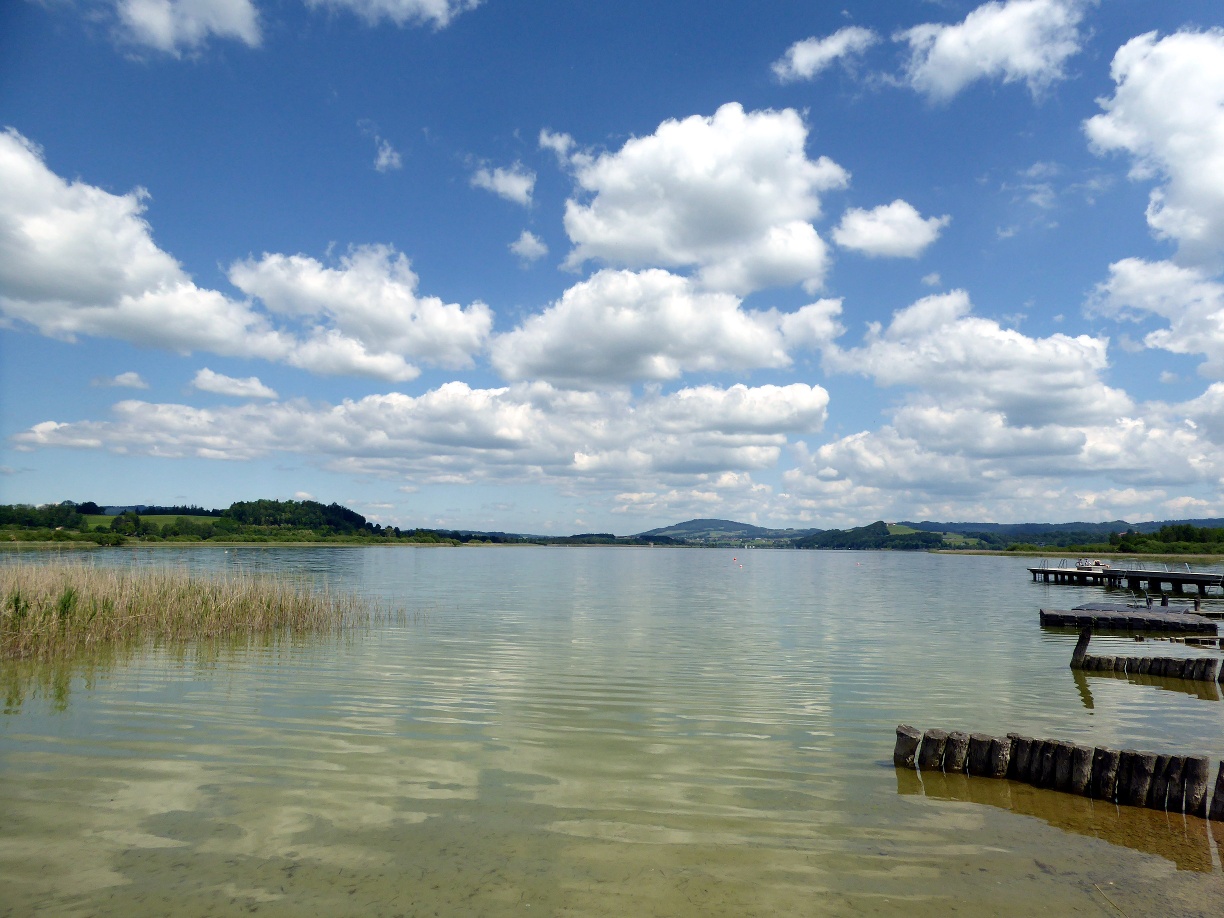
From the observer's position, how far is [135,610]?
2327 cm

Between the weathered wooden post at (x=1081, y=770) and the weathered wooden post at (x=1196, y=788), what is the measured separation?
1.10 metres

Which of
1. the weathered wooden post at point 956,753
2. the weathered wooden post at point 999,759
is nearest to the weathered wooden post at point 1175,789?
the weathered wooden post at point 999,759

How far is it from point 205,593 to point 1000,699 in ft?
82.3

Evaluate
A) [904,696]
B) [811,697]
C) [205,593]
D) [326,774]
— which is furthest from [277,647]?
[904,696]

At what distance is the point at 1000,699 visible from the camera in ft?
55.4

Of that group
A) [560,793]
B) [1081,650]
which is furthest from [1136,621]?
[560,793]

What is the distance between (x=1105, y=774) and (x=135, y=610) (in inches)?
1031

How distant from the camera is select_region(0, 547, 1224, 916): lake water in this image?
7.20m

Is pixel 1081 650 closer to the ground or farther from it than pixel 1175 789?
closer to the ground

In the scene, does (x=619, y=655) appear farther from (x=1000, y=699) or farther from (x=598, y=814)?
(x=598, y=814)

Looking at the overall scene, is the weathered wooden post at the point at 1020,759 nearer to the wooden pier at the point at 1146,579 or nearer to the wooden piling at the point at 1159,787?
the wooden piling at the point at 1159,787

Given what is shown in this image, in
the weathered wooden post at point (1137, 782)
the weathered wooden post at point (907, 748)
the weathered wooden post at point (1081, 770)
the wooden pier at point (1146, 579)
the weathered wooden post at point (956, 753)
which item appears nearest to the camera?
the weathered wooden post at point (1137, 782)

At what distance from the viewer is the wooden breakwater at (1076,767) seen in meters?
9.58

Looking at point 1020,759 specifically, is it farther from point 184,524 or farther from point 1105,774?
point 184,524
